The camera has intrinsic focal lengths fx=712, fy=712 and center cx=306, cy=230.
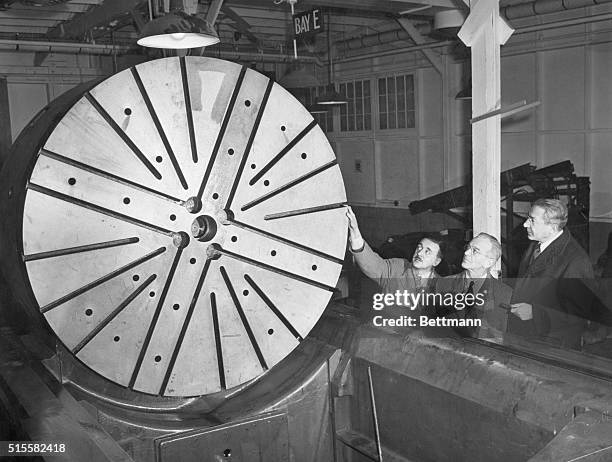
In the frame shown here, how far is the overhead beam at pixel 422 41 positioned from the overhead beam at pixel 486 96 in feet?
13.5

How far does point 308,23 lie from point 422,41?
9.76 ft

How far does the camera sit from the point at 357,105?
8750 millimetres

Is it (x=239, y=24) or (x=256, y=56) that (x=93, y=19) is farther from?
(x=256, y=56)

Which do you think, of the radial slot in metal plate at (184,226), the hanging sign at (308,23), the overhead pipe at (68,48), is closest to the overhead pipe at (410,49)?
the overhead pipe at (68,48)

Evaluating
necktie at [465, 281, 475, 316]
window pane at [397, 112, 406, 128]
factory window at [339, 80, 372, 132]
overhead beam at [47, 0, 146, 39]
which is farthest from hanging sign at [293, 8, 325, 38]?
factory window at [339, 80, 372, 132]

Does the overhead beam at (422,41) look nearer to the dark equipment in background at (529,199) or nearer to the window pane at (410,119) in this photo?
the window pane at (410,119)

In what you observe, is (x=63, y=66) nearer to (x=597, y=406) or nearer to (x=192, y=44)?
(x=192, y=44)

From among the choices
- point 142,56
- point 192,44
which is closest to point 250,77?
point 192,44

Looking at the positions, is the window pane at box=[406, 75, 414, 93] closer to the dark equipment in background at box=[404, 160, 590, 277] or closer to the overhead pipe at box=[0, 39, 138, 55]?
the dark equipment in background at box=[404, 160, 590, 277]

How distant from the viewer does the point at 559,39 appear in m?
6.48

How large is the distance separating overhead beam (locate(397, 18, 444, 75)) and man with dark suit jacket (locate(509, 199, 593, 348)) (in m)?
4.80

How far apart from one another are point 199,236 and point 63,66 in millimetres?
6612

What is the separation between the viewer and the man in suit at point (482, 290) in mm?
2508

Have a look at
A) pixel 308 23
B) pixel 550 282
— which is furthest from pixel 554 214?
pixel 308 23
